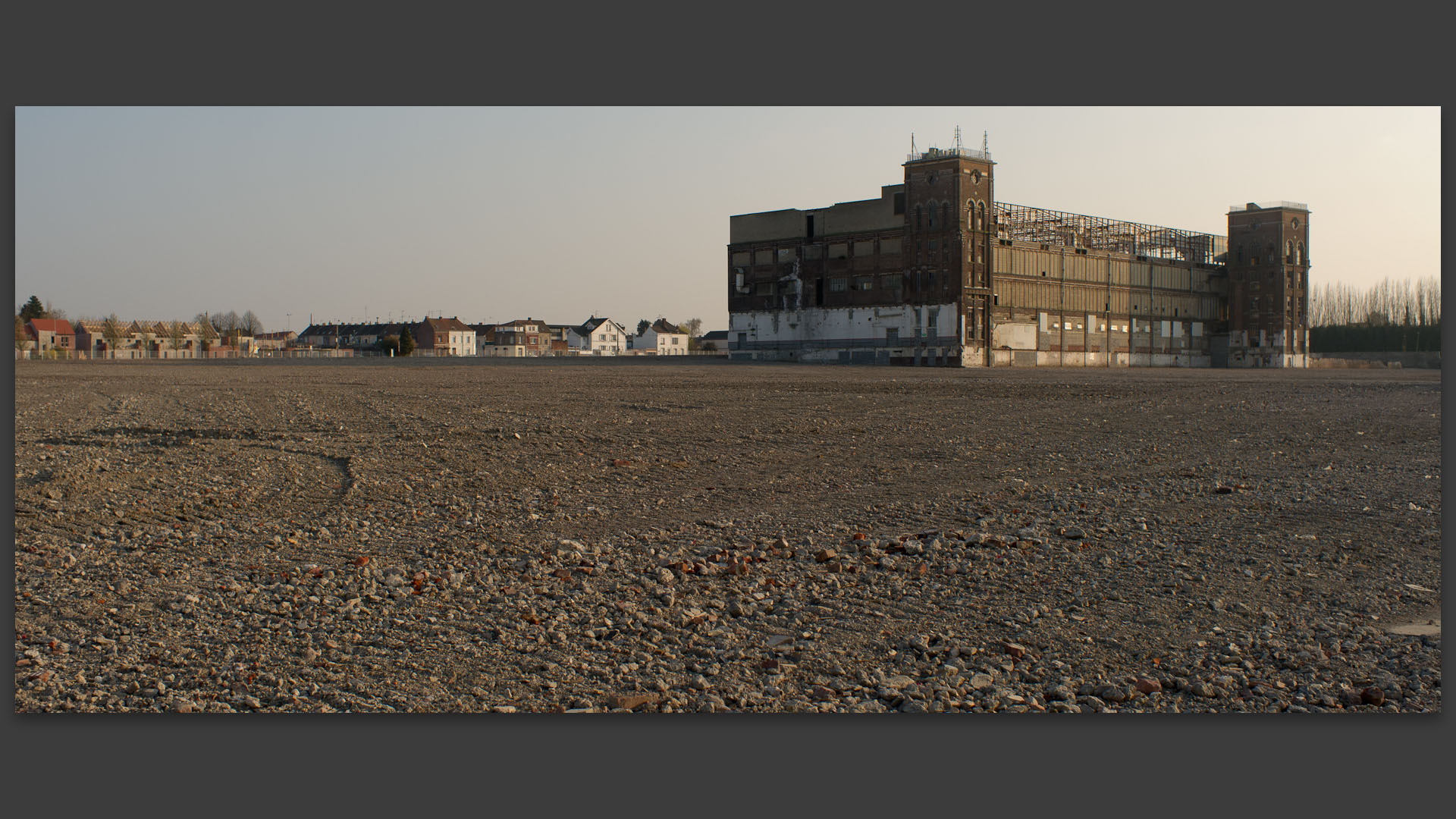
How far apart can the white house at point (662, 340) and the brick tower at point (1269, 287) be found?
106m

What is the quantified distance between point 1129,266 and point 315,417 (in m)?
86.3

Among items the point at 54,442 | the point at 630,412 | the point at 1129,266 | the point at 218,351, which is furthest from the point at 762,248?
the point at 54,442

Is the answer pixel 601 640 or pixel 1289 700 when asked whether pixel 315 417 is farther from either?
pixel 1289 700

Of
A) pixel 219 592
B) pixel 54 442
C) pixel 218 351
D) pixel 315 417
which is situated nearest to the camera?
pixel 219 592

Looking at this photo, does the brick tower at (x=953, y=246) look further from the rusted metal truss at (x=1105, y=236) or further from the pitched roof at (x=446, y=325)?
the pitched roof at (x=446, y=325)

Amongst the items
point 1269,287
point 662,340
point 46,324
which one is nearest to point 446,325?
point 662,340

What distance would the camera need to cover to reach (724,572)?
870cm

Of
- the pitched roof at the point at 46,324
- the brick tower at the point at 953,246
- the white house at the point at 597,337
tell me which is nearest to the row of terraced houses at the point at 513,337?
the white house at the point at 597,337

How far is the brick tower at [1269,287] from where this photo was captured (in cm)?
9144

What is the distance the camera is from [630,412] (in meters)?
24.3

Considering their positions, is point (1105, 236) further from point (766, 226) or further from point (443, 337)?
point (443, 337)

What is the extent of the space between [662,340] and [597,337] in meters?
11.7

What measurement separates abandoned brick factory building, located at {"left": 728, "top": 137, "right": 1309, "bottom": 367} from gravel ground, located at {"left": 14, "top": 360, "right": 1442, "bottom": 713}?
2545 inches

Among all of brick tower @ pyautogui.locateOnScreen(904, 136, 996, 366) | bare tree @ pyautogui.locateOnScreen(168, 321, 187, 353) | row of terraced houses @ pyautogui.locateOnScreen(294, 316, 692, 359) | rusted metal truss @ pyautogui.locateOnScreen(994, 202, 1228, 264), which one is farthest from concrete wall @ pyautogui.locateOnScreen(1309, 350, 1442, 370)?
row of terraced houses @ pyautogui.locateOnScreen(294, 316, 692, 359)
